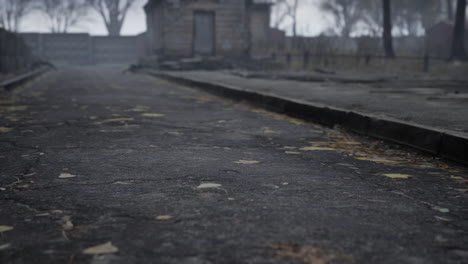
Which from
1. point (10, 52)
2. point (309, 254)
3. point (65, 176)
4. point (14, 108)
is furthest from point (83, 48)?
point (309, 254)

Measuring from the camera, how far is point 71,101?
8.52 m

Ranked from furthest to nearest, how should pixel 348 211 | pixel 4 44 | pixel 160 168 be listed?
1. pixel 4 44
2. pixel 160 168
3. pixel 348 211

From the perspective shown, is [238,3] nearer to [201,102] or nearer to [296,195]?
[201,102]

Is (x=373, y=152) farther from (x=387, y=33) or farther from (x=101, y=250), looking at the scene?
(x=387, y=33)

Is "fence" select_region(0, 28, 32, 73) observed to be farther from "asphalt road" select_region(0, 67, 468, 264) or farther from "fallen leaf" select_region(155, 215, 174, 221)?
"fallen leaf" select_region(155, 215, 174, 221)

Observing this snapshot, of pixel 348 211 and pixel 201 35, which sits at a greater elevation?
pixel 201 35

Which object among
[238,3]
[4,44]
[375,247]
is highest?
[238,3]

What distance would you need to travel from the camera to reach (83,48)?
45.5 metres

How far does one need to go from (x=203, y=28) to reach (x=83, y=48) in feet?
77.5

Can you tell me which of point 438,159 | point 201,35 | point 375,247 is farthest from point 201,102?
point 201,35

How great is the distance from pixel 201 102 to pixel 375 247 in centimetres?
677

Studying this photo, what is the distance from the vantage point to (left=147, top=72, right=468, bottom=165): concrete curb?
149 inches

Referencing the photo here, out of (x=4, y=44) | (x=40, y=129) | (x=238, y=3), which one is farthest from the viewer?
(x=238, y=3)

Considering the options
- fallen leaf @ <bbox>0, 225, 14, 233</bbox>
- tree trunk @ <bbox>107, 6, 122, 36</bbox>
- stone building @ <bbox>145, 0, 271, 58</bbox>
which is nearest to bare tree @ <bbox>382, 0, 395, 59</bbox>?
stone building @ <bbox>145, 0, 271, 58</bbox>
